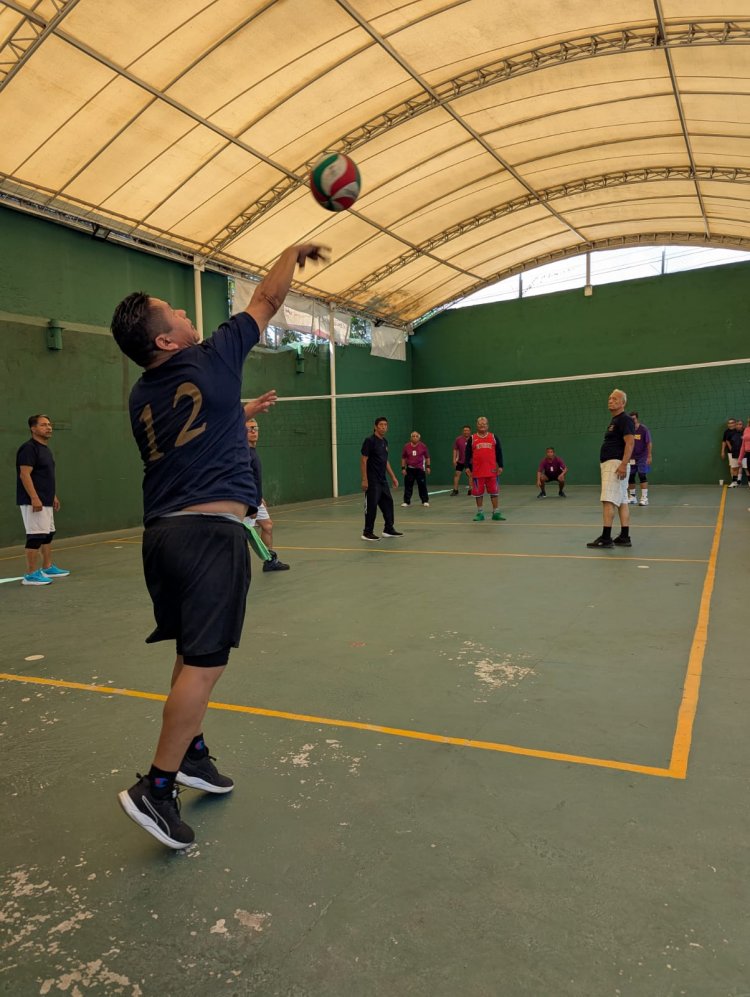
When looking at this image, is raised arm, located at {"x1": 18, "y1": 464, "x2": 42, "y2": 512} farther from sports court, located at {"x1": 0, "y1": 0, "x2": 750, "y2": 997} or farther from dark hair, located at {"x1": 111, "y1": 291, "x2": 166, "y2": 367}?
dark hair, located at {"x1": 111, "y1": 291, "x2": 166, "y2": 367}

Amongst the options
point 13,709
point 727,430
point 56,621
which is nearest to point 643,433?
point 727,430

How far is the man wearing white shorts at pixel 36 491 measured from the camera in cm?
657

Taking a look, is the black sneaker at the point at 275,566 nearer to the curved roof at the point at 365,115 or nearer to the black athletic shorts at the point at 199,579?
the black athletic shorts at the point at 199,579

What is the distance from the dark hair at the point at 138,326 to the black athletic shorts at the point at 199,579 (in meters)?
0.56

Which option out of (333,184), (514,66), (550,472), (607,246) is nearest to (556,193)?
(607,246)

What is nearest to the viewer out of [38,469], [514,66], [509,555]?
[38,469]

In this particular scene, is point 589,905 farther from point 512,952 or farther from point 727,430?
point 727,430

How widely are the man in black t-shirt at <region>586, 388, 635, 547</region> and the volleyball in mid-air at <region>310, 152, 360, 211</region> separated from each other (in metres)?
4.71

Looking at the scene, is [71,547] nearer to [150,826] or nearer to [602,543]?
[602,543]

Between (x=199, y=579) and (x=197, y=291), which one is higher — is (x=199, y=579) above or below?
below

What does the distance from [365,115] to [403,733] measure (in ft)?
37.5

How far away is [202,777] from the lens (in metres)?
2.36

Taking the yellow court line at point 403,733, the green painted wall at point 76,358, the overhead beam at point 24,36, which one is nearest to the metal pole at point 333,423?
the green painted wall at point 76,358

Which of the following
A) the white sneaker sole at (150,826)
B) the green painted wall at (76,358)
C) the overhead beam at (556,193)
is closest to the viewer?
the white sneaker sole at (150,826)
